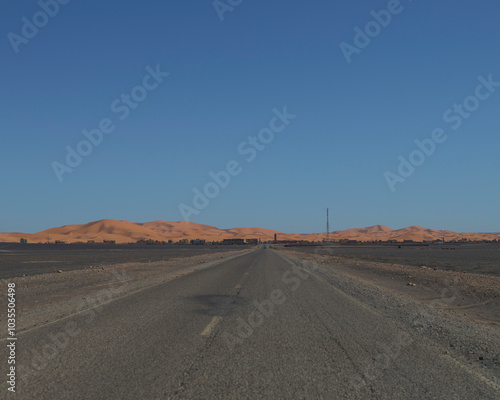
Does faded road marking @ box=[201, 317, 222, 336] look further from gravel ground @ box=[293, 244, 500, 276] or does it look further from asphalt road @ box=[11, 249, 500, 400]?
gravel ground @ box=[293, 244, 500, 276]

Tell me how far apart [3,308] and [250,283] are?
884 centimetres

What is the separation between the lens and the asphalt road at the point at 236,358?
4.70 meters

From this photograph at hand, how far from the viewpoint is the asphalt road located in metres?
4.70

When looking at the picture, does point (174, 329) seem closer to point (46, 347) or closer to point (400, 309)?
point (46, 347)

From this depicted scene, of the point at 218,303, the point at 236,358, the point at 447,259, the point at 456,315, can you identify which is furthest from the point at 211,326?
the point at 447,259

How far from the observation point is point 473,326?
9109 mm

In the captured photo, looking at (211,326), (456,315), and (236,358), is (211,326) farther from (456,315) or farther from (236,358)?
(456,315)

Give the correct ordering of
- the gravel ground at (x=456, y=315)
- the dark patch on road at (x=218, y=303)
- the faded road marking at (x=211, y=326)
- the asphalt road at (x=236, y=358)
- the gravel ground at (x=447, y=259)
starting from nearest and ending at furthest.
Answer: the asphalt road at (x=236, y=358), the gravel ground at (x=456, y=315), the faded road marking at (x=211, y=326), the dark patch on road at (x=218, y=303), the gravel ground at (x=447, y=259)

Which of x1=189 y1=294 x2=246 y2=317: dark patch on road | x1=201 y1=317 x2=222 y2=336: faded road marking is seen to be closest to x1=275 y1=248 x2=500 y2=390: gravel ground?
x1=189 y1=294 x2=246 y2=317: dark patch on road

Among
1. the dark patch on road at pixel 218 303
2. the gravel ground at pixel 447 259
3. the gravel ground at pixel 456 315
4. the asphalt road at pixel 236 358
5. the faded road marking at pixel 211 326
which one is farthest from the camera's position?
the gravel ground at pixel 447 259

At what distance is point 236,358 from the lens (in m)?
5.96

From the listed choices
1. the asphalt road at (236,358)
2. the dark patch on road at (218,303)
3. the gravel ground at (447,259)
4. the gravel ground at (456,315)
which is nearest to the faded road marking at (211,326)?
the asphalt road at (236,358)

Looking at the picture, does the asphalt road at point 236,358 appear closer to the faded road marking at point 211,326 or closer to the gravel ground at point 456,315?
the faded road marking at point 211,326

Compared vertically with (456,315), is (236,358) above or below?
below
